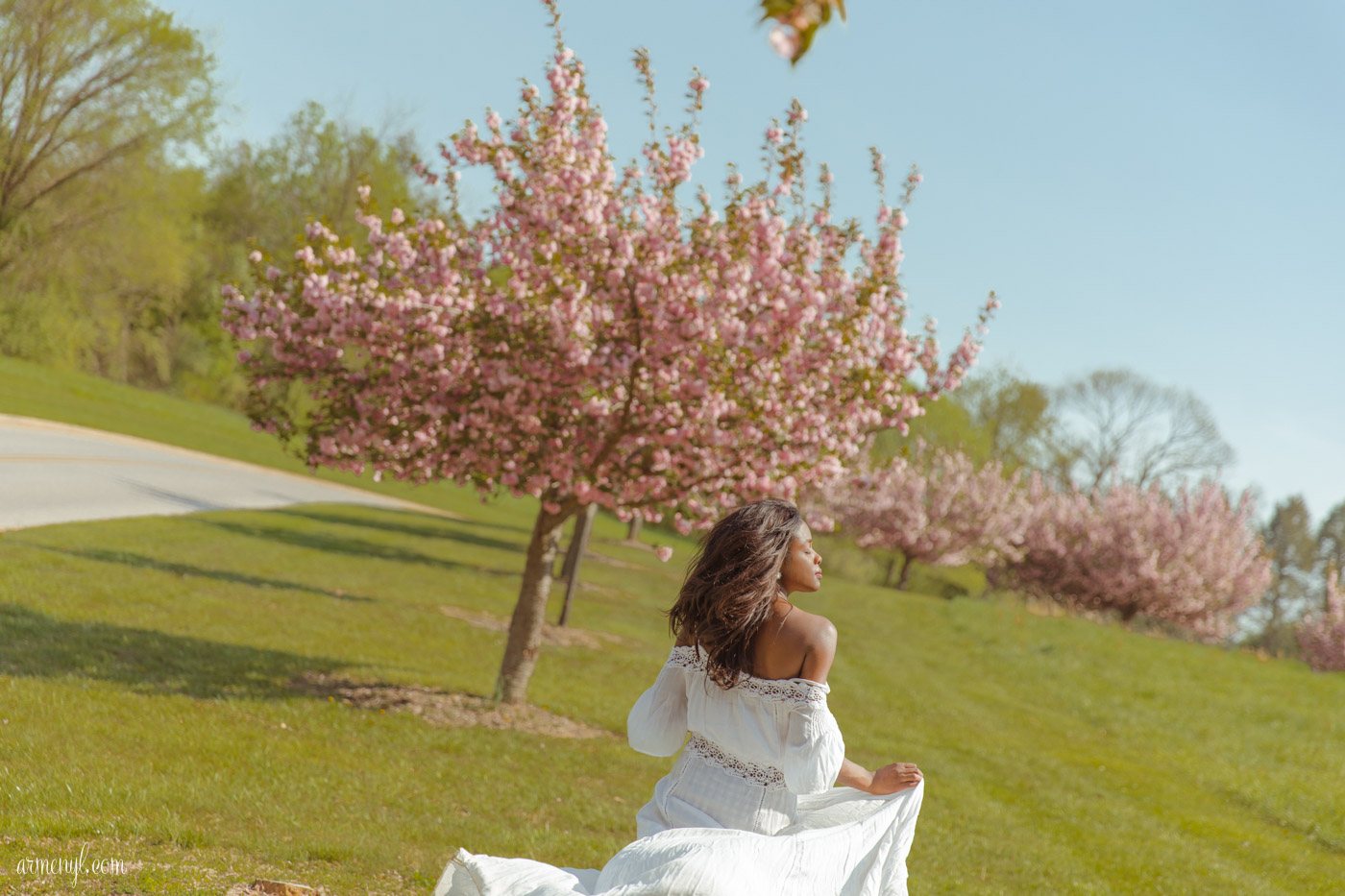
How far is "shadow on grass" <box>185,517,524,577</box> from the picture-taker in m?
18.5

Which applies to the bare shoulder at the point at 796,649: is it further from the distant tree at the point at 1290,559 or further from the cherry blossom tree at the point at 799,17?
the distant tree at the point at 1290,559

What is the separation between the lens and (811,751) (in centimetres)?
349

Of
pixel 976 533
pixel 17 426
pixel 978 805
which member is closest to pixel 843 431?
pixel 978 805

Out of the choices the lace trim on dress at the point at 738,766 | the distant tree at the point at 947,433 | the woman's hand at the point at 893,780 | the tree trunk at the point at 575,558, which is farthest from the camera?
the distant tree at the point at 947,433

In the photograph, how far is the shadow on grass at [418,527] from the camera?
23.4 meters

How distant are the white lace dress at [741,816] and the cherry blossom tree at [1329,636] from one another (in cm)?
2765

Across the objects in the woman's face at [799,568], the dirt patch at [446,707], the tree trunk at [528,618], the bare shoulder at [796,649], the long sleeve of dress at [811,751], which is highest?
the woman's face at [799,568]

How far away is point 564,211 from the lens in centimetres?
841

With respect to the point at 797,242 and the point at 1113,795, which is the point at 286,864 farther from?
the point at 1113,795

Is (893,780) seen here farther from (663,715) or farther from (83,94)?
(83,94)

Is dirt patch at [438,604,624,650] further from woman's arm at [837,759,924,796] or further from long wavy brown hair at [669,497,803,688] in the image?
long wavy brown hair at [669,497,803,688]

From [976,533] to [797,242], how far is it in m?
29.8

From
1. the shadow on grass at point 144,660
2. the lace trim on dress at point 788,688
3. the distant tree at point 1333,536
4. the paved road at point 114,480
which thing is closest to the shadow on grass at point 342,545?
the paved road at point 114,480

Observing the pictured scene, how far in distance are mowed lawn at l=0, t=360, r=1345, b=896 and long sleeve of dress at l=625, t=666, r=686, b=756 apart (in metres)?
1.97
